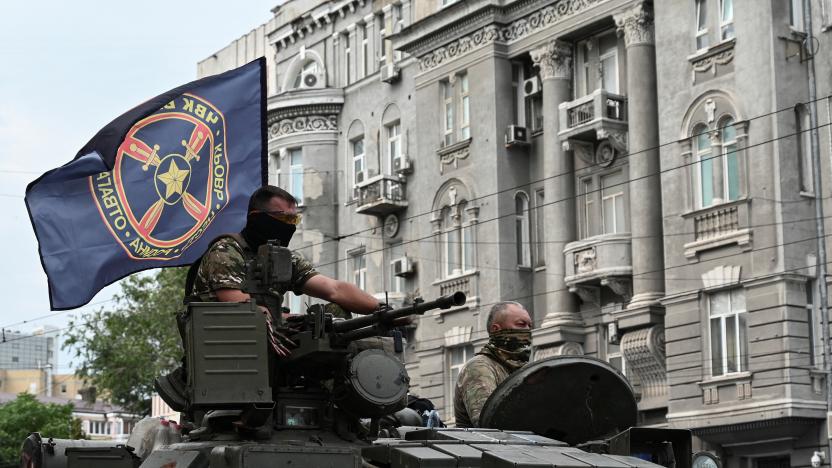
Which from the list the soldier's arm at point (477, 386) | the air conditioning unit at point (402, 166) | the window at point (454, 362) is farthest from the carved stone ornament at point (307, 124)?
the soldier's arm at point (477, 386)

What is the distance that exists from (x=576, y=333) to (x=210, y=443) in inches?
1103

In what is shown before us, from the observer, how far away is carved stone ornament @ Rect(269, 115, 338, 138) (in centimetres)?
4688

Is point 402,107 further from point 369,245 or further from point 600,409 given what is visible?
point 600,409

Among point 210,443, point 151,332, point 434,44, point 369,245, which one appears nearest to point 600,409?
point 210,443

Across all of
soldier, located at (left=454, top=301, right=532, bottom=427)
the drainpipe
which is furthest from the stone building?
soldier, located at (left=454, top=301, right=532, bottom=427)

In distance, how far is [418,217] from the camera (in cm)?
4181

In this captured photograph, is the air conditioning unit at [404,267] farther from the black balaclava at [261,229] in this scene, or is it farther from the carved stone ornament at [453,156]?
the black balaclava at [261,229]

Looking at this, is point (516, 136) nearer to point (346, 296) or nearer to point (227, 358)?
point (346, 296)

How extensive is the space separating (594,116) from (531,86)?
11.9 feet

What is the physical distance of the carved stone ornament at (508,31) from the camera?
3669 centimetres

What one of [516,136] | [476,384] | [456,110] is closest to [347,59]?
[456,110]

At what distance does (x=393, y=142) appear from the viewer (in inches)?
1747

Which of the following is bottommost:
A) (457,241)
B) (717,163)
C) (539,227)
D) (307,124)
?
(457,241)

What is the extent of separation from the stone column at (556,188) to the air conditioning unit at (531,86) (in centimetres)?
74
